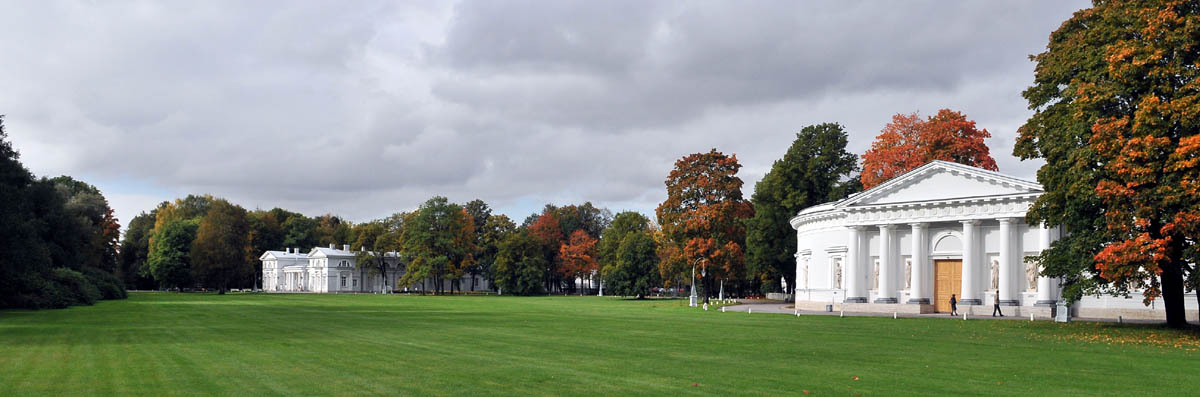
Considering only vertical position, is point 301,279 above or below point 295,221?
below

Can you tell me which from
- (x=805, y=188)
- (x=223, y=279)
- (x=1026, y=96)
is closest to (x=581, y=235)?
(x=223, y=279)

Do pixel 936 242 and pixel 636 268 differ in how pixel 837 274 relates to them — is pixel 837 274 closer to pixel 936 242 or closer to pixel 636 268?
pixel 936 242

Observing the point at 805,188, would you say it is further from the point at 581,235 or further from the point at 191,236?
the point at 191,236

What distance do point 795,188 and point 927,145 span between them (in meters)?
12.0

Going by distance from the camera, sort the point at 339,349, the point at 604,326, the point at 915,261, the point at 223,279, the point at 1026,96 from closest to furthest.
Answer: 1. the point at 339,349
2. the point at 604,326
3. the point at 1026,96
4. the point at 915,261
5. the point at 223,279

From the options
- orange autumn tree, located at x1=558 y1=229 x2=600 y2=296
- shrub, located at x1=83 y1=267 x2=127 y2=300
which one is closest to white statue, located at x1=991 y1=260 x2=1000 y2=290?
shrub, located at x1=83 y1=267 x2=127 y2=300

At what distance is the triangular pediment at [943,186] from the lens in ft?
143

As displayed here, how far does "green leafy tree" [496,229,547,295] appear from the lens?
105938mm

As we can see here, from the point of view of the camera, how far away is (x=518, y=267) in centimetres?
10681

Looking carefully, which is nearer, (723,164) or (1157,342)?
(1157,342)

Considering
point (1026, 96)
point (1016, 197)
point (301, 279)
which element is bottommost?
point (301, 279)

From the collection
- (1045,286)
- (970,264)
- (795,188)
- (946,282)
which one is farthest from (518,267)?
(1045,286)

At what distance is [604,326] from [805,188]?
40580mm

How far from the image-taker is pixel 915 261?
1857 inches
